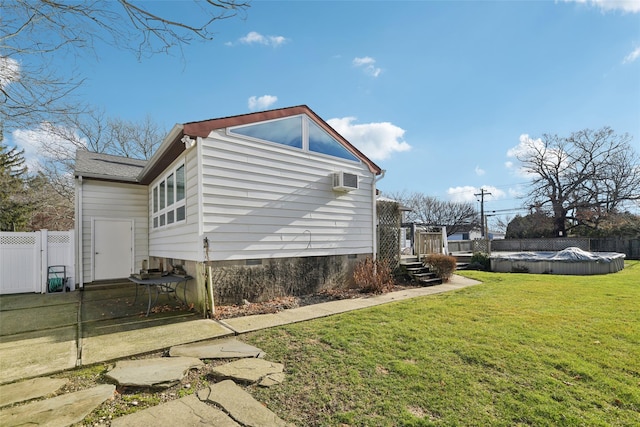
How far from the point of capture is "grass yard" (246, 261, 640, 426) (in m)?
2.38

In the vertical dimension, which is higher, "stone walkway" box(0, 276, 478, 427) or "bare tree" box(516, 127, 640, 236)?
"bare tree" box(516, 127, 640, 236)

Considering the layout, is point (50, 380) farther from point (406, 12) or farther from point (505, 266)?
point (505, 266)

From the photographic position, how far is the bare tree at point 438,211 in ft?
126

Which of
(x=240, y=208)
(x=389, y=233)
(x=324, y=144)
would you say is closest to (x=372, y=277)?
(x=389, y=233)

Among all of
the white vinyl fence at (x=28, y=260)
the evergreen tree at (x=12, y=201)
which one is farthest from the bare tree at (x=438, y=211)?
the white vinyl fence at (x=28, y=260)

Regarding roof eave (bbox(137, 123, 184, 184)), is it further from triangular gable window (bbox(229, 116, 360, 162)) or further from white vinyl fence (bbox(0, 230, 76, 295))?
white vinyl fence (bbox(0, 230, 76, 295))

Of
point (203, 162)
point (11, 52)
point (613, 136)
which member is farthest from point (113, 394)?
point (613, 136)

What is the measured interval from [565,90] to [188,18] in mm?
11079

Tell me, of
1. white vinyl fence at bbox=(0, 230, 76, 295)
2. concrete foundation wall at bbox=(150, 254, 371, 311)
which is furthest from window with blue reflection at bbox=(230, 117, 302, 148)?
white vinyl fence at bbox=(0, 230, 76, 295)

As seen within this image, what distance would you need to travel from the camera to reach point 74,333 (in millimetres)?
4555

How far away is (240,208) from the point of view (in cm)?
635

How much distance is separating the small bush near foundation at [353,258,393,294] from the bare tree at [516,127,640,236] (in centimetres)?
2727

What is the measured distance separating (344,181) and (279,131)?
2005 mm

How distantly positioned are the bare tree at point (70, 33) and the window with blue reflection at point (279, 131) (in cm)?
232
